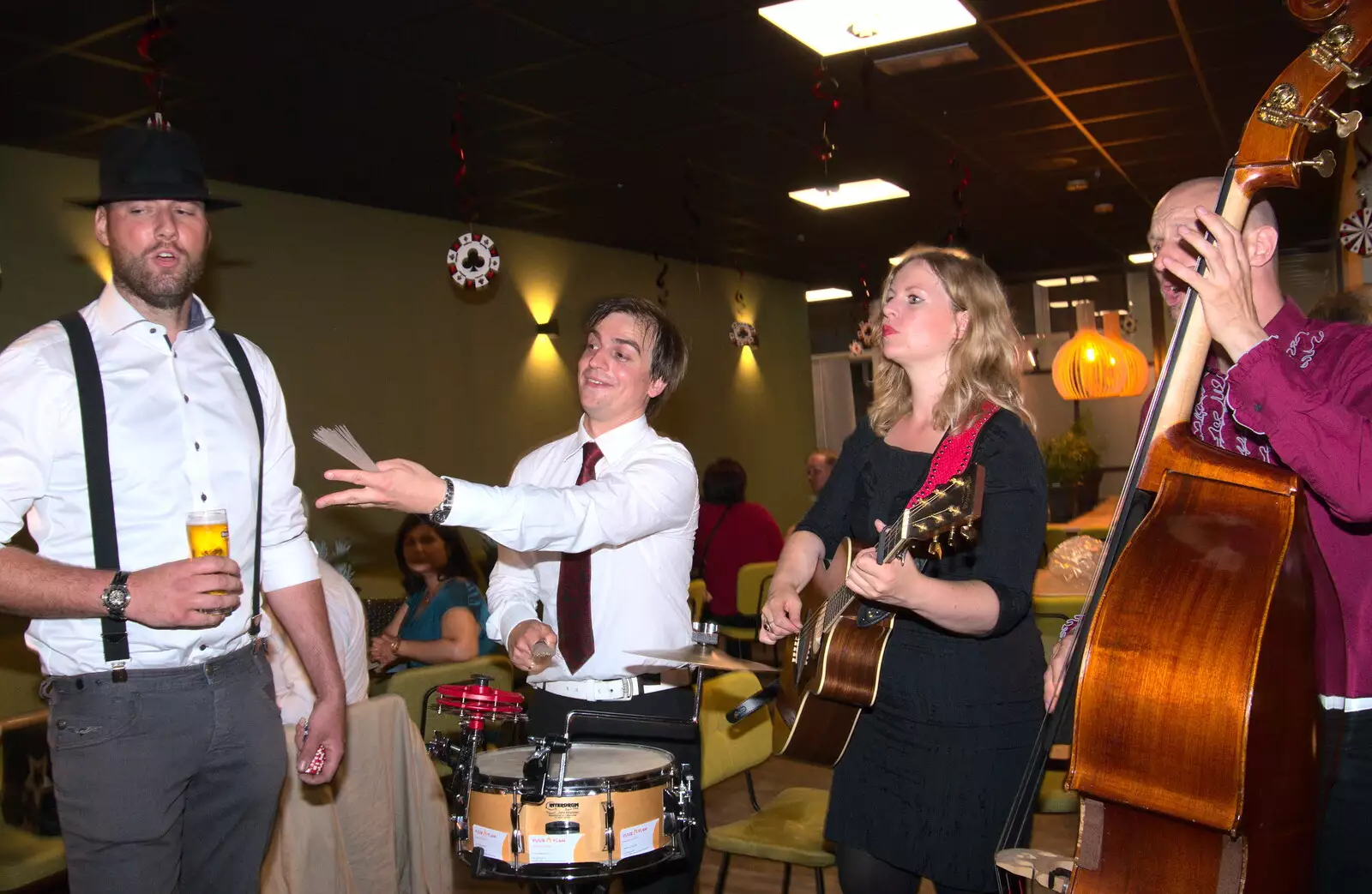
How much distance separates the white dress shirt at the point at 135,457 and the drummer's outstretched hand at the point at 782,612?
103 cm

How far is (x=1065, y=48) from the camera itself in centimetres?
545

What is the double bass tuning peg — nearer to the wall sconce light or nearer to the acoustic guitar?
the acoustic guitar

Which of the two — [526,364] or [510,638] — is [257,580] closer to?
[510,638]

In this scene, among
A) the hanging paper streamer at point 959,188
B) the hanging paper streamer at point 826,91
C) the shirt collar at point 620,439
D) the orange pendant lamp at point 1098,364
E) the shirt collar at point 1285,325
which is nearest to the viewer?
the shirt collar at point 1285,325

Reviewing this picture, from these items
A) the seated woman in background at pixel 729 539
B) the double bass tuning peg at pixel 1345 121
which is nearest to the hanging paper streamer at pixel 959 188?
the seated woman in background at pixel 729 539

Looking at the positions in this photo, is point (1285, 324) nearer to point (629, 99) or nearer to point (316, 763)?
point (316, 763)

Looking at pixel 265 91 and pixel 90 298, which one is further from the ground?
pixel 265 91

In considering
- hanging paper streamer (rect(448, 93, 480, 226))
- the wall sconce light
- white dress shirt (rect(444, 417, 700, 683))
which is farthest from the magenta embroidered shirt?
the wall sconce light

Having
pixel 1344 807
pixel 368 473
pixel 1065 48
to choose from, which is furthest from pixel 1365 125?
pixel 368 473

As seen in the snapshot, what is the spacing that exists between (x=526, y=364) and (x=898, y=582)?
296 inches

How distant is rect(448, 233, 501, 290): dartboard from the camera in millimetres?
6699

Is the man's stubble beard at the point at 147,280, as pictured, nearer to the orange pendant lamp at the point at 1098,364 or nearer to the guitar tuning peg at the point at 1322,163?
the guitar tuning peg at the point at 1322,163

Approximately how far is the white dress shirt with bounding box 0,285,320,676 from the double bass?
150 centimetres

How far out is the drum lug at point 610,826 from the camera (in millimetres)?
1969
